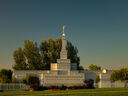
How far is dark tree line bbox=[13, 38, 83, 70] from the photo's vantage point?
8806cm

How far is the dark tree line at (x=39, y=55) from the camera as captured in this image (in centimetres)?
8806

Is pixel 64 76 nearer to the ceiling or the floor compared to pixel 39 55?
nearer to the floor

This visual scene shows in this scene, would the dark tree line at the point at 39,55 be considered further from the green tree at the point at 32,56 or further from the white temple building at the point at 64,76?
the white temple building at the point at 64,76

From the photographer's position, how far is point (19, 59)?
88.6 m

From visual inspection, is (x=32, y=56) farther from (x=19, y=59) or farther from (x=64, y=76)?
(x=64, y=76)

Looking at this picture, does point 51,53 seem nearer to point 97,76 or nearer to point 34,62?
point 34,62

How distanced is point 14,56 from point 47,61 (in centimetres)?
1371

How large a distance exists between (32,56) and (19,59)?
5421 mm

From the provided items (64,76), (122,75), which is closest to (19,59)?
(64,76)

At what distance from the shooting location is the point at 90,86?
54.2 metres

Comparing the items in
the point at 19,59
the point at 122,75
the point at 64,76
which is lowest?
the point at 64,76

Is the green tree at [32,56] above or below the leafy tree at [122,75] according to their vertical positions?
above

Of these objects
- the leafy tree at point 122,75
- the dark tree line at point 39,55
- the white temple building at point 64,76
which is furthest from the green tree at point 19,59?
the leafy tree at point 122,75

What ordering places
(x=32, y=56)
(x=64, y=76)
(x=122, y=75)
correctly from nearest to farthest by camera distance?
(x=122, y=75) → (x=64, y=76) → (x=32, y=56)
